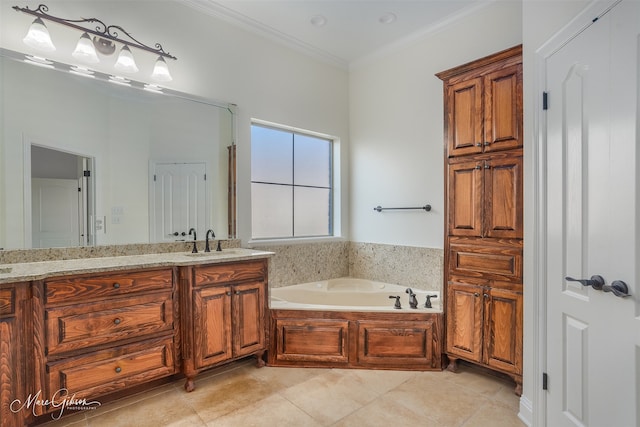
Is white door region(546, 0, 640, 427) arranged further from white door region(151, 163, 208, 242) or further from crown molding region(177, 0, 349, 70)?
white door region(151, 163, 208, 242)

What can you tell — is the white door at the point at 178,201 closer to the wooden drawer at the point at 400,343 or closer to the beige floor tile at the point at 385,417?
the wooden drawer at the point at 400,343

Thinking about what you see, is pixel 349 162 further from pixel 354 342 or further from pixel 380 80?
pixel 354 342

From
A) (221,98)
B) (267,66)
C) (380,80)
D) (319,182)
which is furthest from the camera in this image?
(319,182)

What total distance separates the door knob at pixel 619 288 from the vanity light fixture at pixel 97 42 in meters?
2.97

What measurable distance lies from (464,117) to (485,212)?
739mm

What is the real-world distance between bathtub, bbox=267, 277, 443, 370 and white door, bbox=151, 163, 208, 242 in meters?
0.98

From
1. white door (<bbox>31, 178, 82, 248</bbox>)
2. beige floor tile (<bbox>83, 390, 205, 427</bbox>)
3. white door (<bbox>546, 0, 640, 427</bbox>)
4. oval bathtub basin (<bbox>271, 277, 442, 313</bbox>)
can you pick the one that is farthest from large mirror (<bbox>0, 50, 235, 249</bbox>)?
white door (<bbox>546, 0, 640, 427</bbox>)

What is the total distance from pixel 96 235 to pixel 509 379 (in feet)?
10.4

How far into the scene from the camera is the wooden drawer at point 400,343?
8.23 feet

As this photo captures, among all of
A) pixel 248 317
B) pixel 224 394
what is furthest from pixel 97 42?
pixel 224 394

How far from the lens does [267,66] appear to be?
10.2 ft

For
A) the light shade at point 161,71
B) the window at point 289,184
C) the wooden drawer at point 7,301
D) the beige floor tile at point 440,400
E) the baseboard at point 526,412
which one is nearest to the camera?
the wooden drawer at point 7,301

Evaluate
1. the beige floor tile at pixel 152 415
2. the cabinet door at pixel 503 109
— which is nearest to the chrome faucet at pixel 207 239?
the beige floor tile at pixel 152 415

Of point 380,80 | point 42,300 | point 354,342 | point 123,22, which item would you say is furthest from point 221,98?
point 354,342
